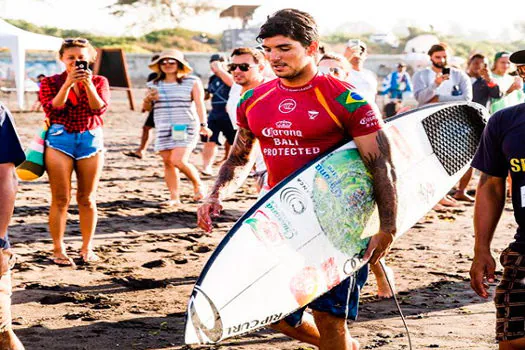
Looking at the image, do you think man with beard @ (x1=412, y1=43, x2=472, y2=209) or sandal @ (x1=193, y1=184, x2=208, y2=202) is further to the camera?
sandal @ (x1=193, y1=184, x2=208, y2=202)

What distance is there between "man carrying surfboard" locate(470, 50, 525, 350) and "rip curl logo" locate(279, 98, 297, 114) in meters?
0.87

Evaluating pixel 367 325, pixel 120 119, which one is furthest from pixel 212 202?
pixel 120 119

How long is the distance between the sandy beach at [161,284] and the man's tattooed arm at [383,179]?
1425 mm

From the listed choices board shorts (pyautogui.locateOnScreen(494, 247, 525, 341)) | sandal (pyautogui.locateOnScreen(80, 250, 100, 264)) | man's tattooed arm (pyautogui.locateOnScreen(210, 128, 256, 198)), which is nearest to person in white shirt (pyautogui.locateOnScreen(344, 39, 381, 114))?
sandal (pyautogui.locateOnScreen(80, 250, 100, 264))

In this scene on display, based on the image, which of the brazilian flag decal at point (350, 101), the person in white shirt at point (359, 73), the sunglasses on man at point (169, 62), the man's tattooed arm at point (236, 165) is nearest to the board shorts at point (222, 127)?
the sunglasses on man at point (169, 62)

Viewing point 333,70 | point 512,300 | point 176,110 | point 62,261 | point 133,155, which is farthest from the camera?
point 133,155

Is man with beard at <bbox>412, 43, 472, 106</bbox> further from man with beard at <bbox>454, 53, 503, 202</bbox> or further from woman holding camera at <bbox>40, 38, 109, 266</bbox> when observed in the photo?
woman holding camera at <bbox>40, 38, 109, 266</bbox>

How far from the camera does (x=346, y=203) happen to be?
13.6 ft

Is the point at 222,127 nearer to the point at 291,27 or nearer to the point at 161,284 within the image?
the point at 161,284

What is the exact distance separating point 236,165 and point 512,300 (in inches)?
65.0

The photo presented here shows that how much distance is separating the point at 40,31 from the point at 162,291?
6504 cm

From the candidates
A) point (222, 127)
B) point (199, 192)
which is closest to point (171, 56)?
point (199, 192)

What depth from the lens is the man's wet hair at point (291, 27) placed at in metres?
3.95

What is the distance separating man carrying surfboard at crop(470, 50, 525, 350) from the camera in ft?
11.8
